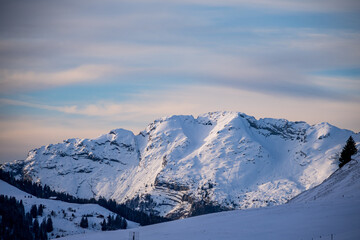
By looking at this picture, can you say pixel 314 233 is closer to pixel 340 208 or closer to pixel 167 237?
pixel 340 208

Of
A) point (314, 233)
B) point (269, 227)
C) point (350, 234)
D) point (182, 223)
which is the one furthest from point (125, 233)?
point (350, 234)

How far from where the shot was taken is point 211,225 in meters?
80.9

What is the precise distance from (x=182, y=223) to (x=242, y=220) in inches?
459

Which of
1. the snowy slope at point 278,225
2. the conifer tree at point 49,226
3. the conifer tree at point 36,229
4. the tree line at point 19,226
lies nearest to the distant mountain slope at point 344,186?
the snowy slope at point 278,225

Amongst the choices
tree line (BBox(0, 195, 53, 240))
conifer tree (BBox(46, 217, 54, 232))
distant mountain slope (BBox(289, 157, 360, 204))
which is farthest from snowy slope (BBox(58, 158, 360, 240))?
conifer tree (BBox(46, 217, 54, 232))

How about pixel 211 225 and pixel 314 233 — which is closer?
pixel 314 233

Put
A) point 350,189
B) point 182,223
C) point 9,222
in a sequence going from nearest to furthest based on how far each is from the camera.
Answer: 1. point 182,223
2. point 350,189
3. point 9,222

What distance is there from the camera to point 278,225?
74.0m

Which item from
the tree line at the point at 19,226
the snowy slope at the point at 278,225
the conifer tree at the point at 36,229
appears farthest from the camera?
the conifer tree at the point at 36,229

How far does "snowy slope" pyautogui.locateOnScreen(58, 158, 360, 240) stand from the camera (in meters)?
66.9

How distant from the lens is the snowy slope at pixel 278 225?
66.9m

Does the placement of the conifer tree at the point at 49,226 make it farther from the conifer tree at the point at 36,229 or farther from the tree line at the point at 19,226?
the conifer tree at the point at 36,229

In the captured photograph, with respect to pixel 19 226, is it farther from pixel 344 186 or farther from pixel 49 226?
pixel 344 186

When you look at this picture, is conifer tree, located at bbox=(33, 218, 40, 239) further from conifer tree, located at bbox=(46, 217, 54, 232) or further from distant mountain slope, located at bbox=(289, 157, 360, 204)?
distant mountain slope, located at bbox=(289, 157, 360, 204)
